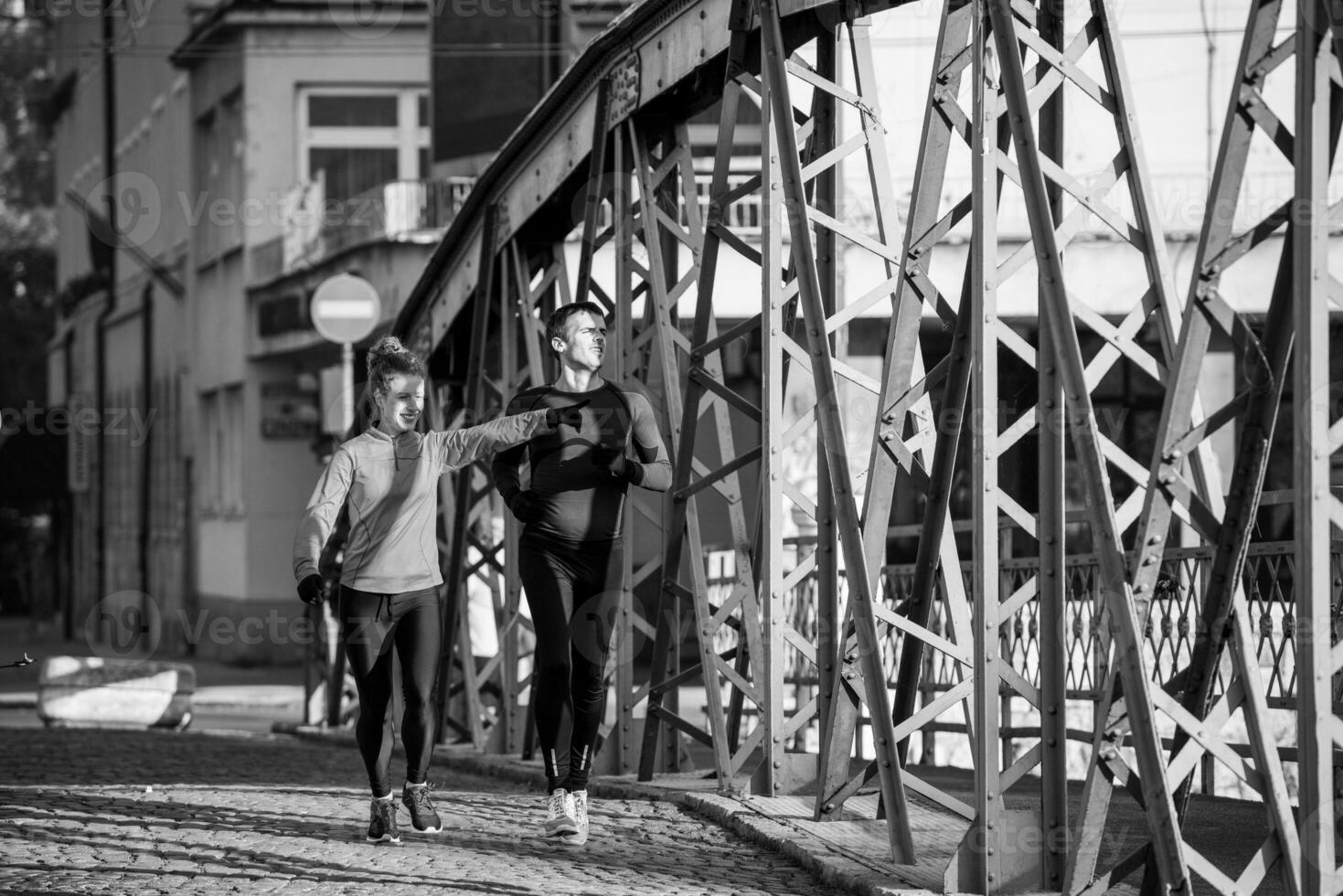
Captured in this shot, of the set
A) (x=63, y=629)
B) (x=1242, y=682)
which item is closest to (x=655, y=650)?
(x=1242, y=682)

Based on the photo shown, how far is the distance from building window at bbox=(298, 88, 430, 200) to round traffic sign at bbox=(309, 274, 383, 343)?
14218mm

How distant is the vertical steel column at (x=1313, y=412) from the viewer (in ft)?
16.6

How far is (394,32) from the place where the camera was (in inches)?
1240

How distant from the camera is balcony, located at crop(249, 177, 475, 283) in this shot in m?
27.9

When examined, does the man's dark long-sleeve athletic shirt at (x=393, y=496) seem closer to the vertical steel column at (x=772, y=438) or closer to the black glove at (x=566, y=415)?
the black glove at (x=566, y=415)

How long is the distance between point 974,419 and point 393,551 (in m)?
2.44

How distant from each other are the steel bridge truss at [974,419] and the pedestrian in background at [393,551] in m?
1.29

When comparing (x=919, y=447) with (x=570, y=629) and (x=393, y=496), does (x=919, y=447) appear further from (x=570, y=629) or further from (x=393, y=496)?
(x=393, y=496)

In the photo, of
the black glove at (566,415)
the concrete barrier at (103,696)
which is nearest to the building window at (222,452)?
the concrete barrier at (103,696)

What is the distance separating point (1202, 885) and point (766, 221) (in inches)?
121

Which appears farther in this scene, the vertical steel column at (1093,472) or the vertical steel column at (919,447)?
the vertical steel column at (919,447)

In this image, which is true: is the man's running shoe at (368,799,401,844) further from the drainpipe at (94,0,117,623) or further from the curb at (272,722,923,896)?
the drainpipe at (94,0,117,623)

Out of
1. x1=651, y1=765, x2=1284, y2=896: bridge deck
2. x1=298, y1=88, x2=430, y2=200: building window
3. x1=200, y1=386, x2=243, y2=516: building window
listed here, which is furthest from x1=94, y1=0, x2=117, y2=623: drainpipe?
x1=651, y1=765, x2=1284, y2=896: bridge deck

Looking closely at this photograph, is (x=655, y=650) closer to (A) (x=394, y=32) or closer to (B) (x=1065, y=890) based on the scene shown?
(B) (x=1065, y=890)
